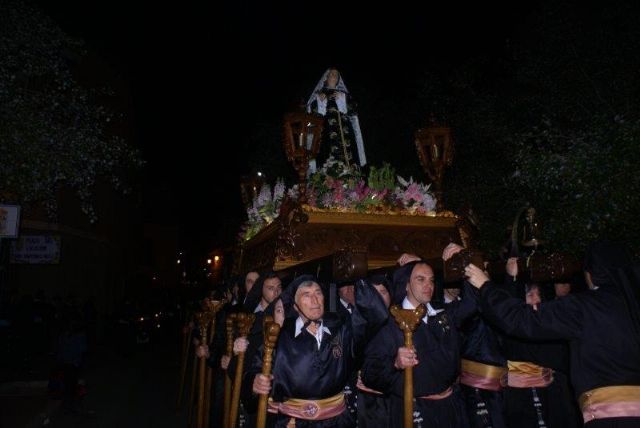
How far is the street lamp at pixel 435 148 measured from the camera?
6.41 meters

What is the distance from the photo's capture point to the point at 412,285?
4.28m

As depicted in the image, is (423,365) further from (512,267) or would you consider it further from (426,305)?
(512,267)

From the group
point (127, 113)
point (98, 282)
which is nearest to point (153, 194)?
point (127, 113)

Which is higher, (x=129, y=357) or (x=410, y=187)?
(x=410, y=187)

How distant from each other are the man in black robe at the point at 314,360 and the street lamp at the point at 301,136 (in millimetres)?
2009

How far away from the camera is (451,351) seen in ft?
14.0

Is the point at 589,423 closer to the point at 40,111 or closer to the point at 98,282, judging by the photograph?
the point at 40,111

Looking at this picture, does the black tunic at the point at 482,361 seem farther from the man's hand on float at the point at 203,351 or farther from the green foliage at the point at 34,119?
the green foliage at the point at 34,119

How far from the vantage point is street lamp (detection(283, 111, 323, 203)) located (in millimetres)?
5645

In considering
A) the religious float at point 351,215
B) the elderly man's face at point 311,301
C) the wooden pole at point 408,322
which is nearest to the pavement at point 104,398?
the religious float at point 351,215

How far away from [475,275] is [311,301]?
1350 mm

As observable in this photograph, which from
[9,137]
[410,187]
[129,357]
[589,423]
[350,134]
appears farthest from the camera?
[129,357]

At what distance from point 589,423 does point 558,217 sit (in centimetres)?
338

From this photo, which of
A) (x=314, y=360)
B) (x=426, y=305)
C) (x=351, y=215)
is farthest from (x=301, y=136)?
(x=314, y=360)
